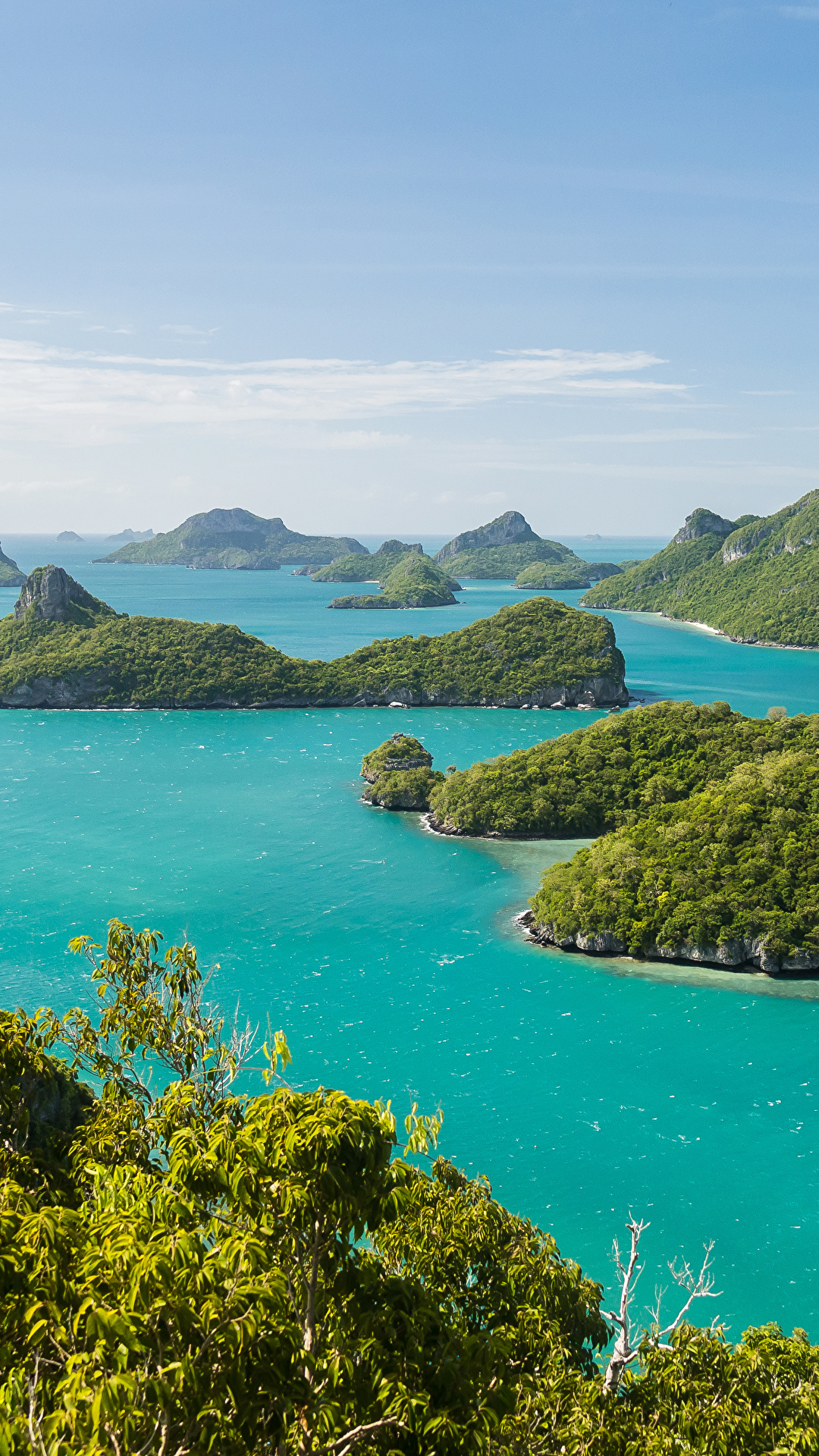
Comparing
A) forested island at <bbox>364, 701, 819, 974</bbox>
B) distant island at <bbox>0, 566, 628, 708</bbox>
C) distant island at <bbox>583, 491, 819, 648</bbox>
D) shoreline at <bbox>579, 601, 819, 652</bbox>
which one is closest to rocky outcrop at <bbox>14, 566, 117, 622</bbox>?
distant island at <bbox>0, 566, 628, 708</bbox>

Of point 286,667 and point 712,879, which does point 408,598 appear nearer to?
point 286,667

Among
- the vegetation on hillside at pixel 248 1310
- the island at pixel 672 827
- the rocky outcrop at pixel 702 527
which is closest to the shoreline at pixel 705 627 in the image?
the rocky outcrop at pixel 702 527

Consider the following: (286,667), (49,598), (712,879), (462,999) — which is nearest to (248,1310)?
(462,999)

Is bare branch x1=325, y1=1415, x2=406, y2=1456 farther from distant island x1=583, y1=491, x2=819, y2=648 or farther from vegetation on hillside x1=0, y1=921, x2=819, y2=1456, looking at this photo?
distant island x1=583, y1=491, x2=819, y2=648

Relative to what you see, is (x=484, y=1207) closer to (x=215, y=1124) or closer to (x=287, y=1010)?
(x=215, y=1124)

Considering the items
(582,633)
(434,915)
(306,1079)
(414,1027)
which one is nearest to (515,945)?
(434,915)

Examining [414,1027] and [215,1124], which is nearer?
[215,1124]

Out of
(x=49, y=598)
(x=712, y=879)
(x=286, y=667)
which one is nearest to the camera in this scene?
(x=712, y=879)
